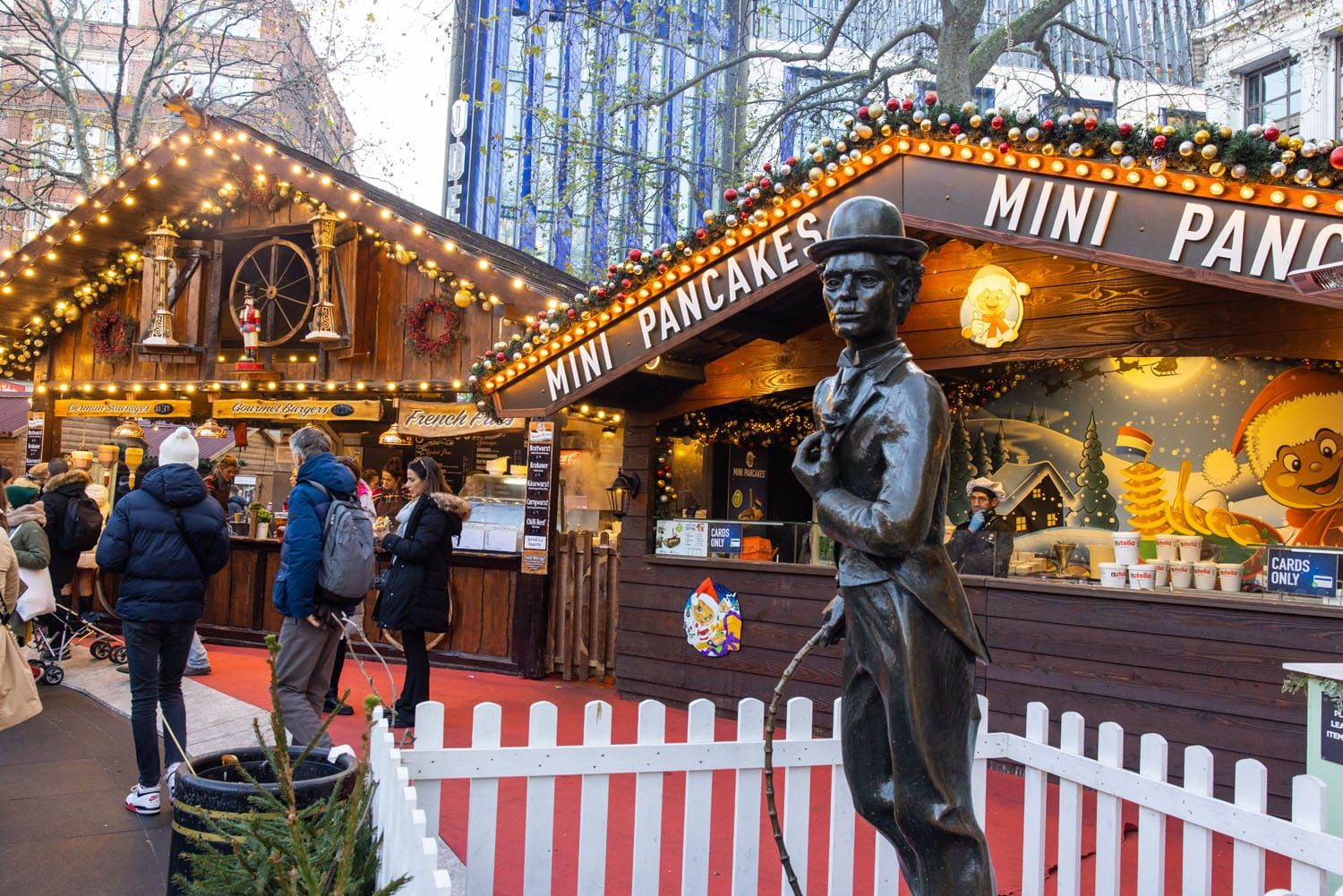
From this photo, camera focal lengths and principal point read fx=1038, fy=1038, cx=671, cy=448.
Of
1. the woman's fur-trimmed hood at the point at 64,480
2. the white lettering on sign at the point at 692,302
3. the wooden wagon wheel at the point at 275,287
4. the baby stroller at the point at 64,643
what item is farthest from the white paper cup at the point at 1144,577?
the wooden wagon wheel at the point at 275,287

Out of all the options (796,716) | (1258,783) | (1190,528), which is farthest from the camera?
(1190,528)

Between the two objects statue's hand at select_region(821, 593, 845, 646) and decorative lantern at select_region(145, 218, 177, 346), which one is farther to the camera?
decorative lantern at select_region(145, 218, 177, 346)

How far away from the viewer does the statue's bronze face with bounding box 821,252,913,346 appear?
2.65 m

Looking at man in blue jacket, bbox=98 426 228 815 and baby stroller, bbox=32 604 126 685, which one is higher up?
man in blue jacket, bbox=98 426 228 815

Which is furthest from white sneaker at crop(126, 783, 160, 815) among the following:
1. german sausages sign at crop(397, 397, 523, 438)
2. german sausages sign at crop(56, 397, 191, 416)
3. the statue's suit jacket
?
german sausages sign at crop(56, 397, 191, 416)

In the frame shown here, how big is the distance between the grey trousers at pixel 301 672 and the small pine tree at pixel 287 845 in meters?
1.95

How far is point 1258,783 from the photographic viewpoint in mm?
3305

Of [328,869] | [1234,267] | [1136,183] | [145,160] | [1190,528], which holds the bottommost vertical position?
[328,869]

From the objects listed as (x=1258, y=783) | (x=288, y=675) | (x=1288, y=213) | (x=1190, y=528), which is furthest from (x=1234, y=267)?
(x=288, y=675)

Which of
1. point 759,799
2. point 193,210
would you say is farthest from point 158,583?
point 193,210

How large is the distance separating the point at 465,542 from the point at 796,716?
6820 mm

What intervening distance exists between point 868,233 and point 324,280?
9.58 m

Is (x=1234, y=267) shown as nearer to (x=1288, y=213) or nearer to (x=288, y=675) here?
(x=1288, y=213)

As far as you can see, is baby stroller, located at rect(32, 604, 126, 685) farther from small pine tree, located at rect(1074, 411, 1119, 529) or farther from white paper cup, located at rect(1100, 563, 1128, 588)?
small pine tree, located at rect(1074, 411, 1119, 529)
